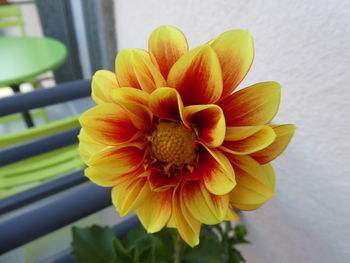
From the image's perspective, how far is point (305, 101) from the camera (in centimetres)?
38

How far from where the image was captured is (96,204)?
0.31 meters

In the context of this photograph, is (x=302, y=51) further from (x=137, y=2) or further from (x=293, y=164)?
(x=137, y=2)

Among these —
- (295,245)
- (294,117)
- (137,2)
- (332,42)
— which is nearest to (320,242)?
(295,245)

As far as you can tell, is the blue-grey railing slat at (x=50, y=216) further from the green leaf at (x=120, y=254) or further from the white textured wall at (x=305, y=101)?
the white textured wall at (x=305, y=101)

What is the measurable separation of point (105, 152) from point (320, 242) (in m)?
0.42

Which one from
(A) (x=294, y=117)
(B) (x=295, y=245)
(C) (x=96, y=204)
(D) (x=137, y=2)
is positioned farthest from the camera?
(D) (x=137, y=2)

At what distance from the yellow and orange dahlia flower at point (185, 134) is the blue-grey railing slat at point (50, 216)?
3.9 inches

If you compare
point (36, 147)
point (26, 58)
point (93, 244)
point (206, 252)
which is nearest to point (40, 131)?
point (36, 147)

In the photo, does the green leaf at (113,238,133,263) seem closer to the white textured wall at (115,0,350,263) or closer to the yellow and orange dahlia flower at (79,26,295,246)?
the yellow and orange dahlia flower at (79,26,295,246)

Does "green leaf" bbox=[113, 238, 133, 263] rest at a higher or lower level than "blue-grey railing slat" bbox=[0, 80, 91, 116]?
lower

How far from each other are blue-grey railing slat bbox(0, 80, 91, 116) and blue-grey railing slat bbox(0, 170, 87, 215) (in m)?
0.16

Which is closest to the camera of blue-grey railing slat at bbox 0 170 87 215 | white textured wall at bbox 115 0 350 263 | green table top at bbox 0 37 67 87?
white textured wall at bbox 115 0 350 263

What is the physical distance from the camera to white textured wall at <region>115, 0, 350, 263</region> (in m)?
0.33

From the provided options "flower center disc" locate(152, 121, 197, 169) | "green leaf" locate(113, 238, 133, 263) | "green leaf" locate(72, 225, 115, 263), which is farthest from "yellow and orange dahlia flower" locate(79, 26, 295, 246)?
"green leaf" locate(72, 225, 115, 263)
